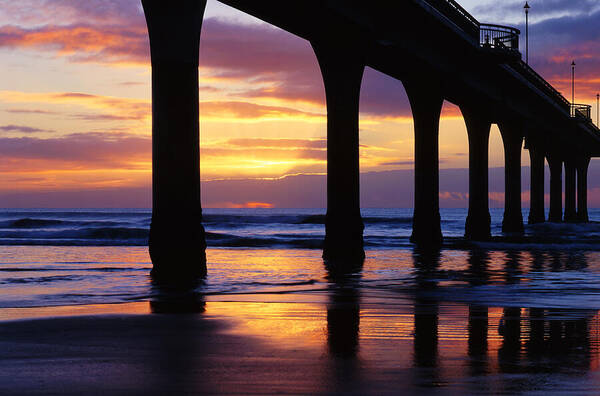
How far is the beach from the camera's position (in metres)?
5.88

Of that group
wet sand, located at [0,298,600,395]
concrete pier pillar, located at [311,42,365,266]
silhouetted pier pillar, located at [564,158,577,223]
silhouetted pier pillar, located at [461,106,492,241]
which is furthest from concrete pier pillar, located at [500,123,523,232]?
wet sand, located at [0,298,600,395]

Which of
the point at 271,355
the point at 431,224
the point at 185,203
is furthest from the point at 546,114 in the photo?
the point at 271,355

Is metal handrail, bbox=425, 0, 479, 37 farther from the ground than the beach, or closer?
farther from the ground

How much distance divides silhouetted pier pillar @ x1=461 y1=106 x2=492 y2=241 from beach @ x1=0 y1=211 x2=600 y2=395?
23.6 m

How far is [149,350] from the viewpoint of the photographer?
732cm

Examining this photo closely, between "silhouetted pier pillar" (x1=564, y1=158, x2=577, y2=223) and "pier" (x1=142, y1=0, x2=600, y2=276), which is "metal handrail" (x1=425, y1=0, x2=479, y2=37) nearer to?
"pier" (x1=142, y1=0, x2=600, y2=276)

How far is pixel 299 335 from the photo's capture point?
8.17m

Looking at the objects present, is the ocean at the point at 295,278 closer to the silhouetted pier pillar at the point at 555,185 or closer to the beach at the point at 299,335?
the beach at the point at 299,335

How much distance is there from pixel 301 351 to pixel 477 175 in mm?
34267

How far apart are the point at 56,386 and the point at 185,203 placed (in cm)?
1033

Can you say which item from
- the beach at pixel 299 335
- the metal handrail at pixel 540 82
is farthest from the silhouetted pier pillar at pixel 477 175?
the beach at pixel 299 335

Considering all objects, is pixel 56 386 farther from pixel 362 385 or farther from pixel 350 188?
pixel 350 188

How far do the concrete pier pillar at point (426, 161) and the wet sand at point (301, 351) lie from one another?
2240 cm

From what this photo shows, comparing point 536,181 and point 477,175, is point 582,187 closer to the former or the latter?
point 536,181
